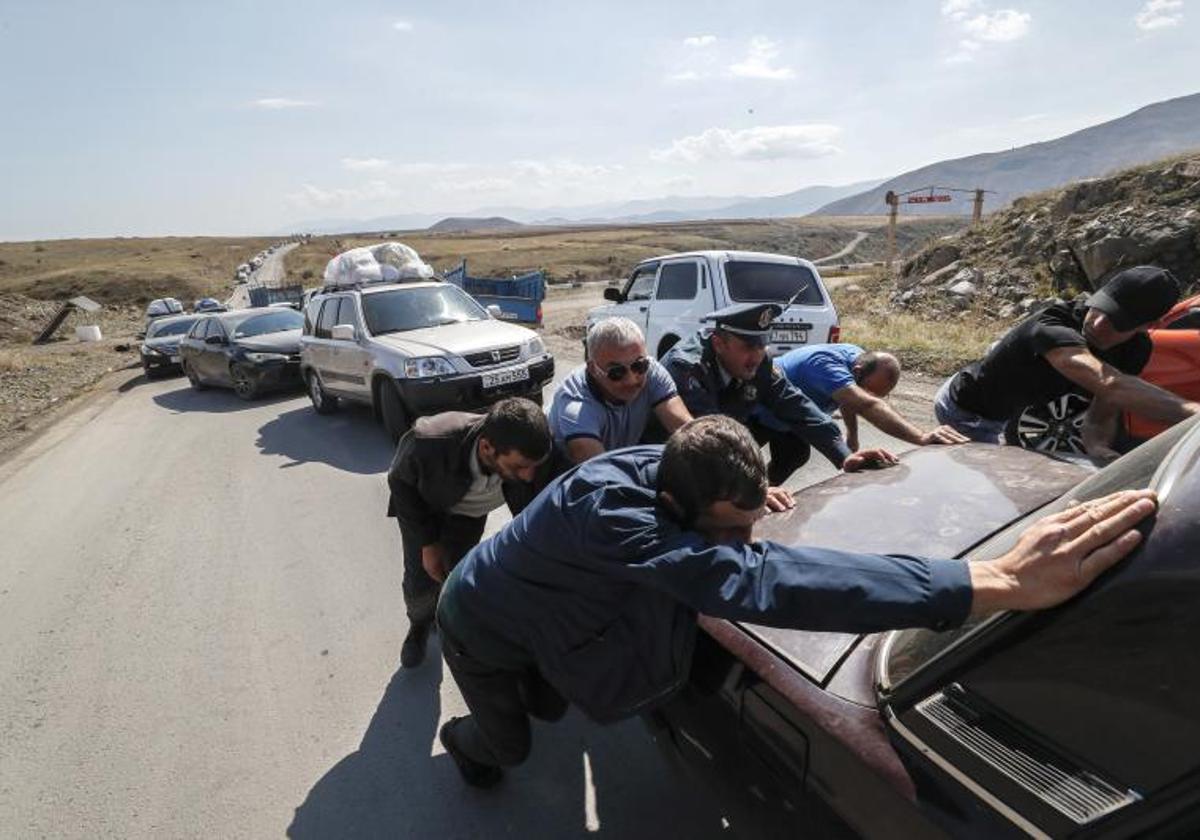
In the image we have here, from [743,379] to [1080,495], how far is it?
203cm

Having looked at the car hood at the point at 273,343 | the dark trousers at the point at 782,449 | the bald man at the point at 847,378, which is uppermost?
the bald man at the point at 847,378

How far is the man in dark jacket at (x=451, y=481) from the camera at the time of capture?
2320 mm

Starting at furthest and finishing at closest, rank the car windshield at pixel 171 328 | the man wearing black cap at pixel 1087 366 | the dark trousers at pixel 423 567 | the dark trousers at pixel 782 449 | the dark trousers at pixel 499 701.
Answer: the car windshield at pixel 171 328 < the dark trousers at pixel 782 449 < the dark trousers at pixel 423 567 < the man wearing black cap at pixel 1087 366 < the dark trousers at pixel 499 701

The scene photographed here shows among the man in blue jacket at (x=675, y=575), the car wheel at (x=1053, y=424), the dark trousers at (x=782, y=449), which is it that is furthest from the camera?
the dark trousers at (x=782, y=449)

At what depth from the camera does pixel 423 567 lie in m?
3.15

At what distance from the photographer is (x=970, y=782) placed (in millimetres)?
1215

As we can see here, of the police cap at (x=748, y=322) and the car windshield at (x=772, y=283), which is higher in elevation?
the police cap at (x=748, y=322)

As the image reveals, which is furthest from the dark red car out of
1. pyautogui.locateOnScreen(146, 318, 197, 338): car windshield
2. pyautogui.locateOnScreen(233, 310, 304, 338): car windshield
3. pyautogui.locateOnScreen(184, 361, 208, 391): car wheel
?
pyautogui.locateOnScreen(146, 318, 197, 338): car windshield

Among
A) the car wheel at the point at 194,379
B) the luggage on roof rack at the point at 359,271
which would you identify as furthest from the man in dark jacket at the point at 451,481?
the car wheel at the point at 194,379

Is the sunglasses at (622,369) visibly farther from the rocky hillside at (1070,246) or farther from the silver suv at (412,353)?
the rocky hillside at (1070,246)

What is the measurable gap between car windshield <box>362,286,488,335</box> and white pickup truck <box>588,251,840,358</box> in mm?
2426

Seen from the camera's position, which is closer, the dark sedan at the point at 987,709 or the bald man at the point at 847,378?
the dark sedan at the point at 987,709

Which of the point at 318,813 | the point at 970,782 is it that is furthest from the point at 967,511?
the point at 318,813

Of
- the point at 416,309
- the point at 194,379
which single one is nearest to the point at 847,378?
the point at 416,309
